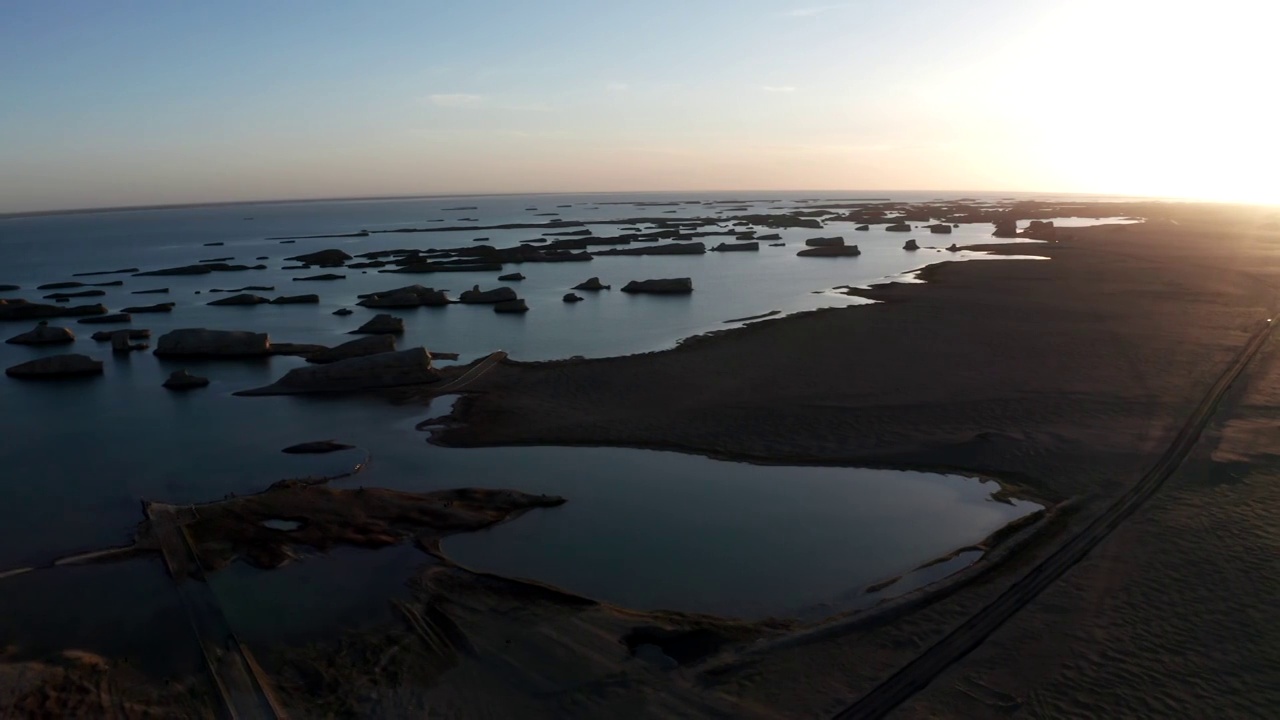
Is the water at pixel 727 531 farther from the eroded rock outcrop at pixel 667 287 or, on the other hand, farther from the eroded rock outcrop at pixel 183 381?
the eroded rock outcrop at pixel 667 287

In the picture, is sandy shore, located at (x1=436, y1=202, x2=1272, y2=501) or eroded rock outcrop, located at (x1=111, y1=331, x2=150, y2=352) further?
eroded rock outcrop, located at (x1=111, y1=331, x2=150, y2=352)

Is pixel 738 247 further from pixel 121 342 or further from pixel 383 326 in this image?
pixel 121 342

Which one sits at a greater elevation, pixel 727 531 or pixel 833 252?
pixel 833 252

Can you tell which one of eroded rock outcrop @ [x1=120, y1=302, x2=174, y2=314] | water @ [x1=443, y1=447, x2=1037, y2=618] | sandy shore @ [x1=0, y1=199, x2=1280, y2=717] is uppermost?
eroded rock outcrop @ [x1=120, y1=302, x2=174, y2=314]

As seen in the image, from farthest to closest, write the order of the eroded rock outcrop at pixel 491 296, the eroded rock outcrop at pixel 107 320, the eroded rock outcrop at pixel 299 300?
1. the eroded rock outcrop at pixel 299 300
2. the eroded rock outcrop at pixel 491 296
3. the eroded rock outcrop at pixel 107 320

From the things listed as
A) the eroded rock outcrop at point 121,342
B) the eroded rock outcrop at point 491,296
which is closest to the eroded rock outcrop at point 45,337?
the eroded rock outcrop at point 121,342

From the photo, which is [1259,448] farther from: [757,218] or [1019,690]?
[757,218]

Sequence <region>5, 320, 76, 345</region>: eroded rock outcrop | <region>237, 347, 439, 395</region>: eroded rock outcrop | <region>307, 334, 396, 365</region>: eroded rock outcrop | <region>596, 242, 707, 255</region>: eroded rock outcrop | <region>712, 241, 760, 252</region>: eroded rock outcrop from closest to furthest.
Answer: <region>237, 347, 439, 395</region>: eroded rock outcrop, <region>307, 334, 396, 365</region>: eroded rock outcrop, <region>5, 320, 76, 345</region>: eroded rock outcrop, <region>596, 242, 707, 255</region>: eroded rock outcrop, <region>712, 241, 760, 252</region>: eroded rock outcrop

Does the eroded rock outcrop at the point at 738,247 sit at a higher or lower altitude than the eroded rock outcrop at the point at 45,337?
higher

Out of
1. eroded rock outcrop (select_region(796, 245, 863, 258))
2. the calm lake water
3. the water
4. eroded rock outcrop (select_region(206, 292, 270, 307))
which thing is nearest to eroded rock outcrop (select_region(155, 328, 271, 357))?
the calm lake water

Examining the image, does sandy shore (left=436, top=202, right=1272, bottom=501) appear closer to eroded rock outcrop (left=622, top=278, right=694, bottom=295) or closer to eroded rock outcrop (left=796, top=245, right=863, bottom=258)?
Result: eroded rock outcrop (left=622, top=278, right=694, bottom=295)

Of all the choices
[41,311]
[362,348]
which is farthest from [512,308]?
[41,311]
